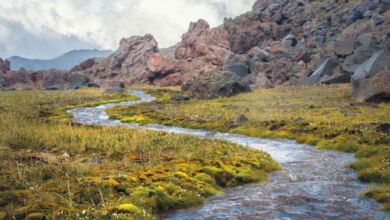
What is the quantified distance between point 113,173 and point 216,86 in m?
72.1

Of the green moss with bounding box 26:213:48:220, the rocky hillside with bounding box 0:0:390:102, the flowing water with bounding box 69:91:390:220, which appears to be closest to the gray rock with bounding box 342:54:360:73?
the rocky hillside with bounding box 0:0:390:102

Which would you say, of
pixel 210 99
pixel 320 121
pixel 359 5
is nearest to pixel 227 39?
pixel 359 5

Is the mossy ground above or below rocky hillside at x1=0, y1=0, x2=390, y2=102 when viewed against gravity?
below

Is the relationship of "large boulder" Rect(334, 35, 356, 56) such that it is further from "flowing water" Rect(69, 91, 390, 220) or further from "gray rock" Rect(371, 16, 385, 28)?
"flowing water" Rect(69, 91, 390, 220)

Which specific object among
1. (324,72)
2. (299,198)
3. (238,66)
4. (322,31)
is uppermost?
(322,31)

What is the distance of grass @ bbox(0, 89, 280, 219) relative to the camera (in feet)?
52.1

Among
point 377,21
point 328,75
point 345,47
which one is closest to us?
point 328,75

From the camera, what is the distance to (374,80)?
5847cm

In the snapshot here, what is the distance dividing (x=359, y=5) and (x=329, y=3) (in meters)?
45.1

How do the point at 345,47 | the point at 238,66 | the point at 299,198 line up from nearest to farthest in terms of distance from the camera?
the point at 299,198, the point at 345,47, the point at 238,66

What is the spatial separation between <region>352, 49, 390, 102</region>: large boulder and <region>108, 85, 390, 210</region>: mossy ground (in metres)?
2.43

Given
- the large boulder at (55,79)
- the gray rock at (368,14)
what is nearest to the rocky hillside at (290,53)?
the gray rock at (368,14)

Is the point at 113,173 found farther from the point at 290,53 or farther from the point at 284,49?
the point at 284,49

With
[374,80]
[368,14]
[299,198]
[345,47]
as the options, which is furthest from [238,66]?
[299,198]
